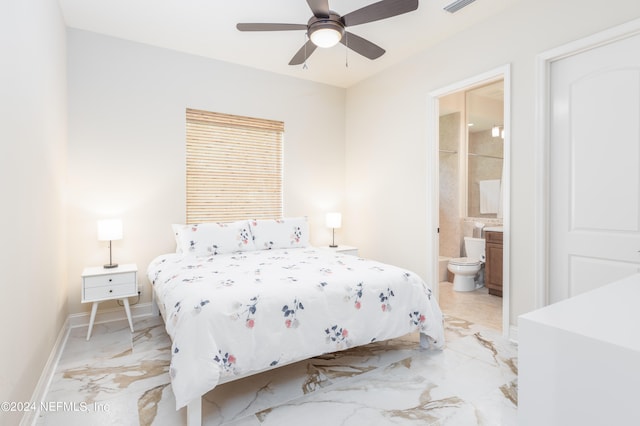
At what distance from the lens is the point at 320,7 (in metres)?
2.21

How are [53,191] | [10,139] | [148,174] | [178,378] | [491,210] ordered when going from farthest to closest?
[491,210] → [148,174] → [53,191] → [178,378] → [10,139]

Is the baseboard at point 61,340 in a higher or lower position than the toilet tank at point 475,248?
lower

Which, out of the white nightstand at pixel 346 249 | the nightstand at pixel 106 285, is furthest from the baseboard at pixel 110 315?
the white nightstand at pixel 346 249

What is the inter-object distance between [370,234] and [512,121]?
2118 millimetres

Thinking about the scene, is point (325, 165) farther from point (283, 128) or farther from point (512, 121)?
point (512, 121)

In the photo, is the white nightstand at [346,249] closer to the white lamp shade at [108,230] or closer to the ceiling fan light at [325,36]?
the white lamp shade at [108,230]

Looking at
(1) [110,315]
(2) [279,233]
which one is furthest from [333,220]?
(1) [110,315]

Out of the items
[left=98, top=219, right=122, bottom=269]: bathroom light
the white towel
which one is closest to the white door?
the white towel

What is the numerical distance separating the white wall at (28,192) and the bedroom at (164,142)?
14 mm

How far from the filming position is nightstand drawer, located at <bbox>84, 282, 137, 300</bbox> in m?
2.93

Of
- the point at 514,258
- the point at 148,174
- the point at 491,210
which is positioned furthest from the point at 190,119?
the point at 491,210

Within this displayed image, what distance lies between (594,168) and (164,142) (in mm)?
3815

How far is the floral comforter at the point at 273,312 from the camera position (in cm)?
179

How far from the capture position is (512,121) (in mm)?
2881
